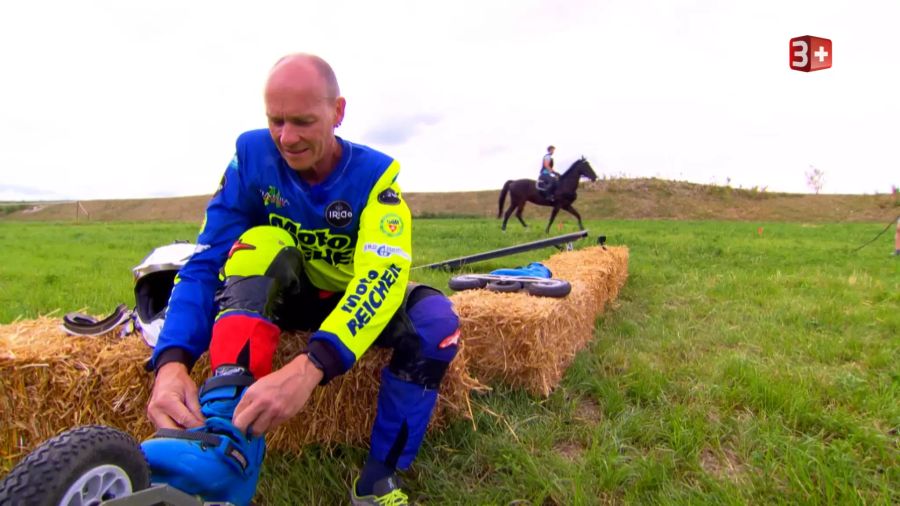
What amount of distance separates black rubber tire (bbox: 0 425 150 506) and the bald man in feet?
0.59

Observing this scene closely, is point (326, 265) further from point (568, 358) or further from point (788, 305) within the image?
point (788, 305)

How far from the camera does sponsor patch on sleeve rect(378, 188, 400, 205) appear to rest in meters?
2.25

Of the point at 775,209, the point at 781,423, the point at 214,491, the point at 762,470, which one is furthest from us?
the point at 775,209

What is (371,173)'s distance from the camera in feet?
7.61

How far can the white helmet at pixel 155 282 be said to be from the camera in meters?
2.70

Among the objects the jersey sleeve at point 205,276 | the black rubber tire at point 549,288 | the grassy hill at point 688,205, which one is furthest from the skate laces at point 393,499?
the grassy hill at point 688,205

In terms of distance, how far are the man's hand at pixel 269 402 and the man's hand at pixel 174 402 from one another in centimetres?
23

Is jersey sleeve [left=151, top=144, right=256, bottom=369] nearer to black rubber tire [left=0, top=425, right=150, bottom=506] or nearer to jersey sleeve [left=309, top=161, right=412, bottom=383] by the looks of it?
jersey sleeve [left=309, top=161, right=412, bottom=383]

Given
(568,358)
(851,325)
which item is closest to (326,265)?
(568,358)

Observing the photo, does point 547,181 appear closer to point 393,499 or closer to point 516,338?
point 516,338

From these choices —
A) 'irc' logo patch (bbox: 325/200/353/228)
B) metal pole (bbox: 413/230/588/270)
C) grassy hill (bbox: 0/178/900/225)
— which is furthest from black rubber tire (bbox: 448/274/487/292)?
grassy hill (bbox: 0/178/900/225)

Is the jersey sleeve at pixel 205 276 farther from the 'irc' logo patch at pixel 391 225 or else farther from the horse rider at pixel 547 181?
the horse rider at pixel 547 181

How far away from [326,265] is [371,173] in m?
0.46

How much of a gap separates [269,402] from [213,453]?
0.65 feet
